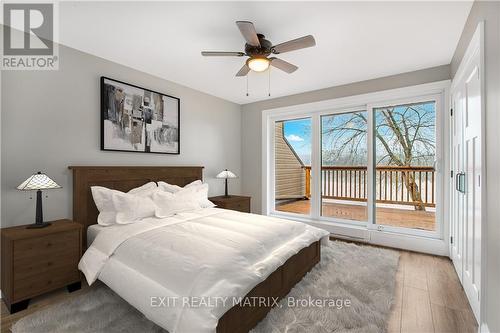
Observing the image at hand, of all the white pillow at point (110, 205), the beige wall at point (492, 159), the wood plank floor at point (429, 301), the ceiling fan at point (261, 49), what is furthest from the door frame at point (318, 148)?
the white pillow at point (110, 205)

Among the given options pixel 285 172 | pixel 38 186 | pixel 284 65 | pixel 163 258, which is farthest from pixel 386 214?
pixel 38 186

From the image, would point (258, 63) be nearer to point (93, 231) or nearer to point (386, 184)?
point (93, 231)

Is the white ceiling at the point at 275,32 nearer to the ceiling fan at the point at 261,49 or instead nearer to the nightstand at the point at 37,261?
the ceiling fan at the point at 261,49

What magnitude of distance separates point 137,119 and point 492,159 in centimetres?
360

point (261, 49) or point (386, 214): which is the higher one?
point (261, 49)

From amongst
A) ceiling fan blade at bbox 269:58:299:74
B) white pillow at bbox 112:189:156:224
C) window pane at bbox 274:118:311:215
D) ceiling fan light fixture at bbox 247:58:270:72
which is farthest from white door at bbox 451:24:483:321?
white pillow at bbox 112:189:156:224

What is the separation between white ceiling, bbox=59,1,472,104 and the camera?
200cm

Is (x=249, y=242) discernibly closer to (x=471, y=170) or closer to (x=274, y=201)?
(x=471, y=170)

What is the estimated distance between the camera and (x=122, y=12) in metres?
2.06

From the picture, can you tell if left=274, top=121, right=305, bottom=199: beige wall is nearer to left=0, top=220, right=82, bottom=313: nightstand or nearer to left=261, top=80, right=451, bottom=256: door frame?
left=261, top=80, right=451, bottom=256: door frame

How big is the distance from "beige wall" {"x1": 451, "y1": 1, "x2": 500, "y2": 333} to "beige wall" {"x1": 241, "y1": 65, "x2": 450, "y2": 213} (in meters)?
1.86

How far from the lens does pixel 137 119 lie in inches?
126

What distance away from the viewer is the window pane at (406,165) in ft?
11.0

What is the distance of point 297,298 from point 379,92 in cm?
311
